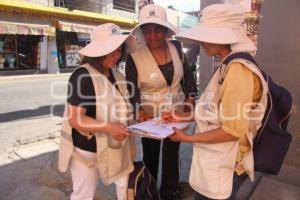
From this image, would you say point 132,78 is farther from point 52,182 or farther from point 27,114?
point 27,114

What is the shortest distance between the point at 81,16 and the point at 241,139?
18014 millimetres

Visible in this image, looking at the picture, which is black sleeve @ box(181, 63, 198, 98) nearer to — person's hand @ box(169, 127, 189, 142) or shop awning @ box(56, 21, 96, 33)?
person's hand @ box(169, 127, 189, 142)

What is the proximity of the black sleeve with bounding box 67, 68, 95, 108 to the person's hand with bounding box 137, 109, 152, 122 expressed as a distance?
0.65 m

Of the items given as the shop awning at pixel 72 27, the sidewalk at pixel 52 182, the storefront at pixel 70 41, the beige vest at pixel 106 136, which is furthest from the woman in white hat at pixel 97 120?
the storefront at pixel 70 41

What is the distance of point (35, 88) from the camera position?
12.1m

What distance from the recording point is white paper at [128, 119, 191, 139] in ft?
6.32

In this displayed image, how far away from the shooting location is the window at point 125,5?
74.0ft

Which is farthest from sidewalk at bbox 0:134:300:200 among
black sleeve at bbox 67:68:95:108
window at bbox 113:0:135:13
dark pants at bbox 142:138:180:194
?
window at bbox 113:0:135:13

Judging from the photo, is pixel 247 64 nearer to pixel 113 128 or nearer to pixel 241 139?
pixel 241 139

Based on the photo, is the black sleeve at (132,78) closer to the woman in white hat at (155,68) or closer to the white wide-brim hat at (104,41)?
the woman in white hat at (155,68)

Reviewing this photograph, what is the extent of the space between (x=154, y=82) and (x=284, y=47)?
1.80 m

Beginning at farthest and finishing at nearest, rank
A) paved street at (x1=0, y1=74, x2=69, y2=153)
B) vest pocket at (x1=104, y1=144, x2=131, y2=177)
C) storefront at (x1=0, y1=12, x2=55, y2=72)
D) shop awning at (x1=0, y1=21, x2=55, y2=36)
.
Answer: storefront at (x1=0, y1=12, x2=55, y2=72)
shop awning at (x1=0, y1=21, x2=55, y2=36)
paved street at (x1=0, y1=74, x2=69, y2=153)
vest pocket at (x1=104, y1=144, x2=131, y2=177)

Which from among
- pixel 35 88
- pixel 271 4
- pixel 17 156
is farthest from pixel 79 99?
pixel 35 88

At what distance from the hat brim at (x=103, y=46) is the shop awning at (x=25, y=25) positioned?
576 inches
